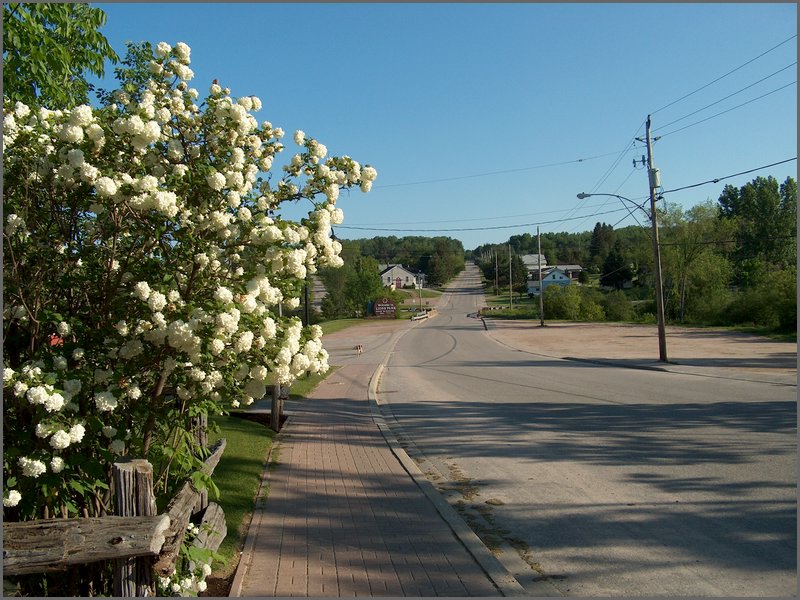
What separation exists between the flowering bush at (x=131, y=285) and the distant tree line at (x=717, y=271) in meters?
43.4

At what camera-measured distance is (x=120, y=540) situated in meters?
3.80

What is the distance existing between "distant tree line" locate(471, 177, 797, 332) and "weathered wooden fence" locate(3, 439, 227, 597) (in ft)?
145

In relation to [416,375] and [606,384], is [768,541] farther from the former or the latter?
[416,375]

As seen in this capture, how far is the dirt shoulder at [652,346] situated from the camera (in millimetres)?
24906

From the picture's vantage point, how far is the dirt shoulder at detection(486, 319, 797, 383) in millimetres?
24906

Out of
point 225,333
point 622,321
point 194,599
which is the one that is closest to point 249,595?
point 194,599

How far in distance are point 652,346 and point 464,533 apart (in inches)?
1290

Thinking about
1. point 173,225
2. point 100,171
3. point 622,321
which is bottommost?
point 622,321

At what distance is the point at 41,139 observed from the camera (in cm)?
444

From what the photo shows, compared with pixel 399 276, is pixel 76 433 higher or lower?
lower

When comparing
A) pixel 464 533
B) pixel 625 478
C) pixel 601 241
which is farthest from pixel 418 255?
pixel 464 533

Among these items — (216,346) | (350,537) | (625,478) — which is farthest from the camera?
(625,478)

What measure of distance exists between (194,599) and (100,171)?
284 cm

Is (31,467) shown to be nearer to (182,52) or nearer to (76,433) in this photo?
(76,433)
